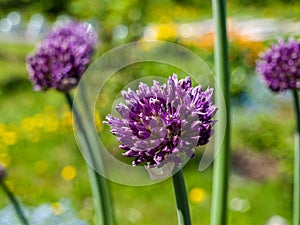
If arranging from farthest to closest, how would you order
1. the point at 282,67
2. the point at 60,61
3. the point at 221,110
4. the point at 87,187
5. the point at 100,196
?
the point at 87,187 → the point at 282,67 → the point at 60,61 → the point at 100,196 → the point at 221,110

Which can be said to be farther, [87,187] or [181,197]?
[87,187]

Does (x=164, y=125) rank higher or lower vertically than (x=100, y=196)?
higher

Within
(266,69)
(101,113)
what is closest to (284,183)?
(101,113)

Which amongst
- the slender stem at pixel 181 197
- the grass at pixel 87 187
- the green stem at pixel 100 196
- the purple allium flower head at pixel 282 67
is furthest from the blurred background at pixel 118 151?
the slender stem at pixel 181 197

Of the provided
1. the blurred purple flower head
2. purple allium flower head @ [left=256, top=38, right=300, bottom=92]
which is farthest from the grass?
purple allium flower head @ [left=256, top=38, right=300, bottom=92]

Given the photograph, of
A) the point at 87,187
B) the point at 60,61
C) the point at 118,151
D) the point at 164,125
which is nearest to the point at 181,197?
the point at 164,125

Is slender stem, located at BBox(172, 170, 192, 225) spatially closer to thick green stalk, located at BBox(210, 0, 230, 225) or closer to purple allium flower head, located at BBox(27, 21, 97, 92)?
thick green stalk, located at BBox(210, 0, 230, 225)

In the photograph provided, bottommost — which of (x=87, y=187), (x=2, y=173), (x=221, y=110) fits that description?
(x=87, y=187)

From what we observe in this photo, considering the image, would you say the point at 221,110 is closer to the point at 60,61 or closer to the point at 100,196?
the point at 100,196

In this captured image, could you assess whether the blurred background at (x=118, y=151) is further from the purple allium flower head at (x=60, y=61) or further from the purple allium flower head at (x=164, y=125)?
the purple allium flower head at (x=164, y=125)
